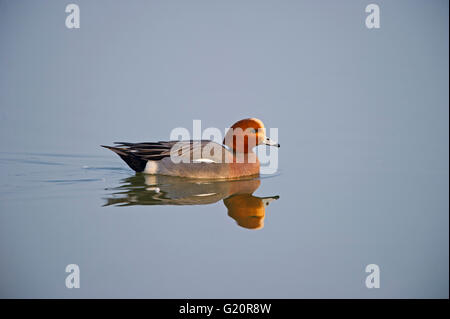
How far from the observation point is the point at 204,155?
22.8ft

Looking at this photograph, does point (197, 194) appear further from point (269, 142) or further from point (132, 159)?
point (269, 142)

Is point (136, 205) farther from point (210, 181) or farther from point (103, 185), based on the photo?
point (210, 181)

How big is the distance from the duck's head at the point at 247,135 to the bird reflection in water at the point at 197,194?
0.61 m

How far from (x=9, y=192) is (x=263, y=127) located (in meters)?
3.80

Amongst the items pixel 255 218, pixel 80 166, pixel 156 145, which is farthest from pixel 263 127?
pixel 80 166

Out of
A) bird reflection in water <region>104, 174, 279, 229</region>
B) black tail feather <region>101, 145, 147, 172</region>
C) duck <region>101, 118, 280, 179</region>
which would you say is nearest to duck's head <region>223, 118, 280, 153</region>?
duck <region>101, 118, 280, 179</region>

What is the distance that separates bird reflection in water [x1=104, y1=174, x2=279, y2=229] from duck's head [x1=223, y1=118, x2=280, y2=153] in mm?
608

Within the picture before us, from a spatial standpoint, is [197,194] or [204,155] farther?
[204,155]

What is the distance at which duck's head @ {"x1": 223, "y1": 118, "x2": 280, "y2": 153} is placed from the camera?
7.20 metres

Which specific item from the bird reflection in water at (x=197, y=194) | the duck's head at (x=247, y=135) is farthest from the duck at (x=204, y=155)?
the bird reflection in water at (x=197, y=194)

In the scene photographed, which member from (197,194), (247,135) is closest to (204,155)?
(247,135)

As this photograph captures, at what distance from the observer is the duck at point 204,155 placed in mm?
6938

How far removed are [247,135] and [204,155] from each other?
0.80 metres

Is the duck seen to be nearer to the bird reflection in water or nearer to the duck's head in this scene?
the duck's head
